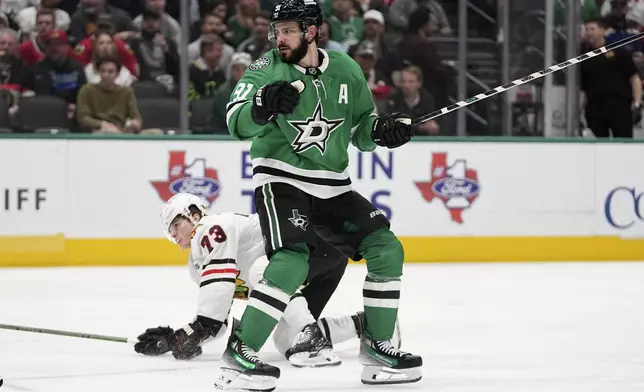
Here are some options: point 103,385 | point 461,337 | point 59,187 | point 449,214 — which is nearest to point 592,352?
point 461,337

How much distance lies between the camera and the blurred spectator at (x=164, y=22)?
8.09 m

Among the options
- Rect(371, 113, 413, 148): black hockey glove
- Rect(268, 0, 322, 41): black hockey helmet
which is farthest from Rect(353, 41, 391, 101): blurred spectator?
Rect(268, 0, 322, 41): black hockey helmet

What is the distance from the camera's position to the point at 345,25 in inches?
337

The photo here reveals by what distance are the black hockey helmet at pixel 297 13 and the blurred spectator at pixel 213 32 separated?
14.9 feet

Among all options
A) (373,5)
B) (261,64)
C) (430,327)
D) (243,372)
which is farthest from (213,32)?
(243,372)

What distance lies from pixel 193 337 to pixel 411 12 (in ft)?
16.6

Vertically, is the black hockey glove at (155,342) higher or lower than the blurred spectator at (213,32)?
lower

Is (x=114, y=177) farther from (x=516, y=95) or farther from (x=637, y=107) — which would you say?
(x=637, y=107)

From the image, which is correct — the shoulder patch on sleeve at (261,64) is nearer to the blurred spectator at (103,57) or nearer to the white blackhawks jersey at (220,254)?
the white blackhawks jersey at (220,254)

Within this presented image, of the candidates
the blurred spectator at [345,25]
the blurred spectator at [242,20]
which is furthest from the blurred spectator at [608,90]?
the blurred spectator at [242,20]

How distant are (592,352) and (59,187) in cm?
397

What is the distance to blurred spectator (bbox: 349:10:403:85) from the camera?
27.9ft

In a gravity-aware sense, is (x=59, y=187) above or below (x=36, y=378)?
above

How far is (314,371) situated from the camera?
4.04m
